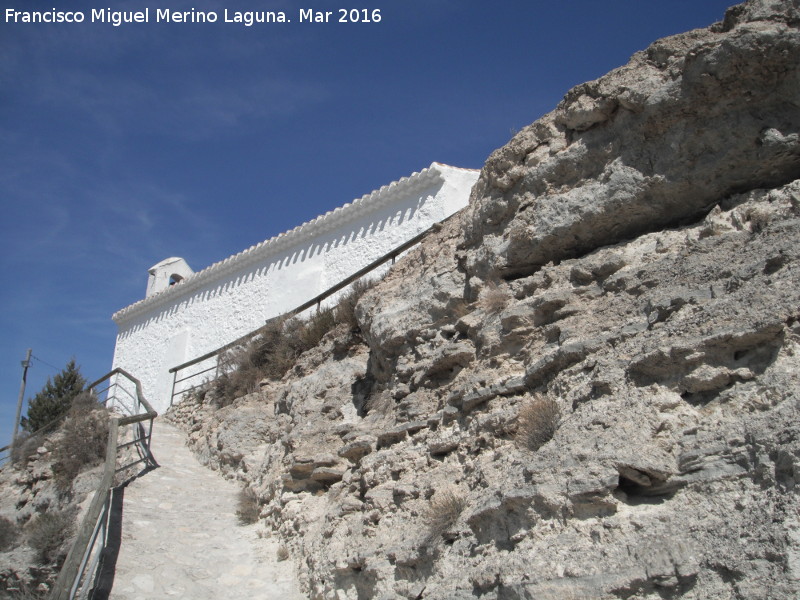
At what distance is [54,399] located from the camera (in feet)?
64.0

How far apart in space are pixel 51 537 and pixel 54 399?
13.2m

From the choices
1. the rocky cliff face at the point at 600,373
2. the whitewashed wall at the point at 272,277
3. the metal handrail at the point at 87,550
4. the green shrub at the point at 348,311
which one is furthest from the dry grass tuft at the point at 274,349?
the whitewashed wall at the point at 272,277

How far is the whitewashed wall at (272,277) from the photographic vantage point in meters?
15.6

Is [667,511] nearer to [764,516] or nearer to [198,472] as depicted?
[764,516]

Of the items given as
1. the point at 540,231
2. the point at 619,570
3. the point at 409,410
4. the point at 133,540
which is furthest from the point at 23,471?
the point at 619,570

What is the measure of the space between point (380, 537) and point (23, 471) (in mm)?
7930

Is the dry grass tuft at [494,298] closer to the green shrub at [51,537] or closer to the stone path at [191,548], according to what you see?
the stone path at [191,548]

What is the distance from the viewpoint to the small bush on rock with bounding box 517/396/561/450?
4543 millimetres

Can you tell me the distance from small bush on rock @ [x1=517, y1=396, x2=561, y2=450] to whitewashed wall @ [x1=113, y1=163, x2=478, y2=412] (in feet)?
33.6

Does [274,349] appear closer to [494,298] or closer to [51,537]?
[51,537]

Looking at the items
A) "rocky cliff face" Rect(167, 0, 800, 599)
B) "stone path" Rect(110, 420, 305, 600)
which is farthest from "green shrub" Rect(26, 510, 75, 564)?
"rocky cliff face" Rect(167, 0, 800, 599)

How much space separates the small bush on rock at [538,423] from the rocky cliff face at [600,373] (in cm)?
3

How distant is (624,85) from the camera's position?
5781 mm

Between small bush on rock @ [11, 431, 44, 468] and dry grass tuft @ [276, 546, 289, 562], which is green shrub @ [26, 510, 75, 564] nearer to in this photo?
dry grass tuft @ [276, 546, 289, 562]
